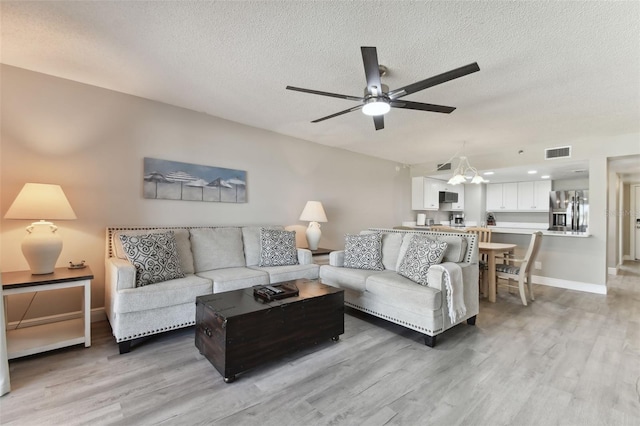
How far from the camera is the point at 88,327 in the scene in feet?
7.82

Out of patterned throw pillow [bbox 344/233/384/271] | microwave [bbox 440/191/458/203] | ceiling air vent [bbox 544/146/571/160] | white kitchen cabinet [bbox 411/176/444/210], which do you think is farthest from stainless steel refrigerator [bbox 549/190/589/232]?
patterned throw pillow [bbox 344/233/384/271]

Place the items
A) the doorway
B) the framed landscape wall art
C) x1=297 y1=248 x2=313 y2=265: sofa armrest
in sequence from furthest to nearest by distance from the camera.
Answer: the doorway, x1=297 y1=248 x2=313 y2=265: sofa armrest, the framed landscape wall art

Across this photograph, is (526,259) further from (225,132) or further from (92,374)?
(92,374)

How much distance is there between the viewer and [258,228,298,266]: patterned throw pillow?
3.49m

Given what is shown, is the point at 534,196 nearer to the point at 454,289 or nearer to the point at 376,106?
the point at 454,289

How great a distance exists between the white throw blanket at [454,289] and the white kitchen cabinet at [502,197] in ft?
17.7

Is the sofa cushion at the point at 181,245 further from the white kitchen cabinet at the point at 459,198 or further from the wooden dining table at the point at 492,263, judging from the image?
the white kitchen cabinet at the point at 459,198

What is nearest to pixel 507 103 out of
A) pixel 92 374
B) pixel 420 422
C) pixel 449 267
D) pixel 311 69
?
pixel 449 267

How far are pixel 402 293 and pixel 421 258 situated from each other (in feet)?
1.42

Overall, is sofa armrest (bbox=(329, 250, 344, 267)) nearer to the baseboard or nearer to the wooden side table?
the wooden side table

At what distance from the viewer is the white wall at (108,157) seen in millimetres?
2658

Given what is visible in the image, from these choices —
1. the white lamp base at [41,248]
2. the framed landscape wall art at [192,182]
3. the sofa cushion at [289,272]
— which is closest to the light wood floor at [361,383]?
the white lamp base at [41,248]

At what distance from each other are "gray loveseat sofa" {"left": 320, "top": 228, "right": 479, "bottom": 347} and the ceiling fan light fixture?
1.47 metres

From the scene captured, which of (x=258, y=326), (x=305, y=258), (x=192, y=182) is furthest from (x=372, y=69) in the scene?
(x=192, y=182)
